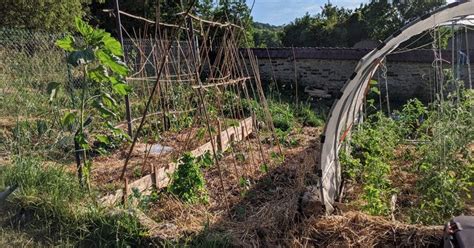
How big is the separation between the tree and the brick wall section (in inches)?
228

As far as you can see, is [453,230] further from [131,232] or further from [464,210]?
[131,232]

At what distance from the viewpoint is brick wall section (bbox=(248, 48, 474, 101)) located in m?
10.9

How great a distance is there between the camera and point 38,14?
1230 cm

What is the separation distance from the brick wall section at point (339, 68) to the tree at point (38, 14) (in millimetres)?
5794

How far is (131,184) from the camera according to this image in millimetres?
4508

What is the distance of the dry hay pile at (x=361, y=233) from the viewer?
3.25m

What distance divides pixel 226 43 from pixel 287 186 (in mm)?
2116

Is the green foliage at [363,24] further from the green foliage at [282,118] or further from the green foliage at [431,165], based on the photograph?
the green foliage at [431,165]

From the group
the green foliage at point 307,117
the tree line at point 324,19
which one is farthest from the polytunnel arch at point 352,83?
the tree line at point 324,19

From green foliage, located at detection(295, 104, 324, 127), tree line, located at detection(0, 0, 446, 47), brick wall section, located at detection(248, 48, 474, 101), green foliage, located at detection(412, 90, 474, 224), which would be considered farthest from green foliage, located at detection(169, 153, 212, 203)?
tree line, located at detection(0, 0, 446, 47)

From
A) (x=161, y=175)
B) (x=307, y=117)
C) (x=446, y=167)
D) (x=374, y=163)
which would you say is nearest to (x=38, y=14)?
(x=307, y=117)

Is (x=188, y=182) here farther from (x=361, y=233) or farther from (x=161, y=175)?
(x=361, y=233)

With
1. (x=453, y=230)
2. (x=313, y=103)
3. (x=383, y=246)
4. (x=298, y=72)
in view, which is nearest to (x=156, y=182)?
(x=383, y=246)

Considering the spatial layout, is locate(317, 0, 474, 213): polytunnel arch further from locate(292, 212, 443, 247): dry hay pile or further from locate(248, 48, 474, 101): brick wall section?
locate(248, 48, 474, 101): brick wall section
